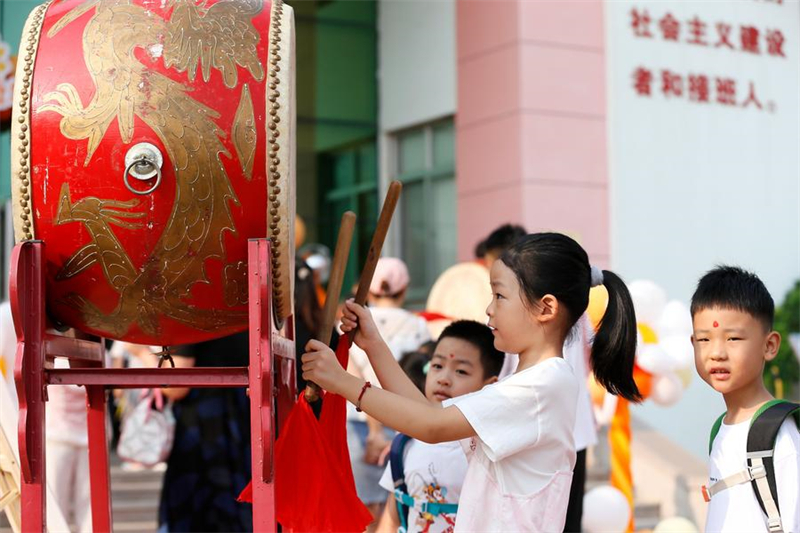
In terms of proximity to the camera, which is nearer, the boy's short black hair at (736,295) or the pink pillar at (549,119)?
the boy's short black hair at (736,295)

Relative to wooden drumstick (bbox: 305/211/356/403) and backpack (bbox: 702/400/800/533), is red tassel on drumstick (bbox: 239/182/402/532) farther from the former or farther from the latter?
backpack (bbox: 702/400/800/533)

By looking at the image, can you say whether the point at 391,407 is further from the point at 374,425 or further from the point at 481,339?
the point at 374,425

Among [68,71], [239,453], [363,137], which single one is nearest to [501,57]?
[363,137]

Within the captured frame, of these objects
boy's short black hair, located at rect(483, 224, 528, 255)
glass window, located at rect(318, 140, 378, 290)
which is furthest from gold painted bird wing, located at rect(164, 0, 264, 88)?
glass window, located at rect(318, 140, 378, 290)

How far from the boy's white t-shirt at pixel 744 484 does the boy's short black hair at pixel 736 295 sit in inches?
9.3

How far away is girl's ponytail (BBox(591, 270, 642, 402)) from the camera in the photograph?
250cm

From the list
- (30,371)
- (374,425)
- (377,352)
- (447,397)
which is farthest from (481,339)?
(374,425)

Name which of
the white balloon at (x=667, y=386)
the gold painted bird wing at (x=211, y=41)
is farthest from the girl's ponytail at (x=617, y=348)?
the white balloon at (x=667, y=386)

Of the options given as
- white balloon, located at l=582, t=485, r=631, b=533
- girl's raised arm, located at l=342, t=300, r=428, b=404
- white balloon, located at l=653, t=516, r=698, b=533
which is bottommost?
white balloon, located at l=582, t=485, r=631, b=533

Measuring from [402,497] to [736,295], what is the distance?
1.09 metres

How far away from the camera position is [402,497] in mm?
3135

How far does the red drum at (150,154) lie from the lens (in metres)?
2.48

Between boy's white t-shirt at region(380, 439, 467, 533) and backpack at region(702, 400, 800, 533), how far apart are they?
0.84 metres

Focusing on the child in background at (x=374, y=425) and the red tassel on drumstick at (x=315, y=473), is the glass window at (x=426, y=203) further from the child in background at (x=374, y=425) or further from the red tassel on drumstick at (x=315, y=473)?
the red tassel on drumstick at (x=315, y=473)
